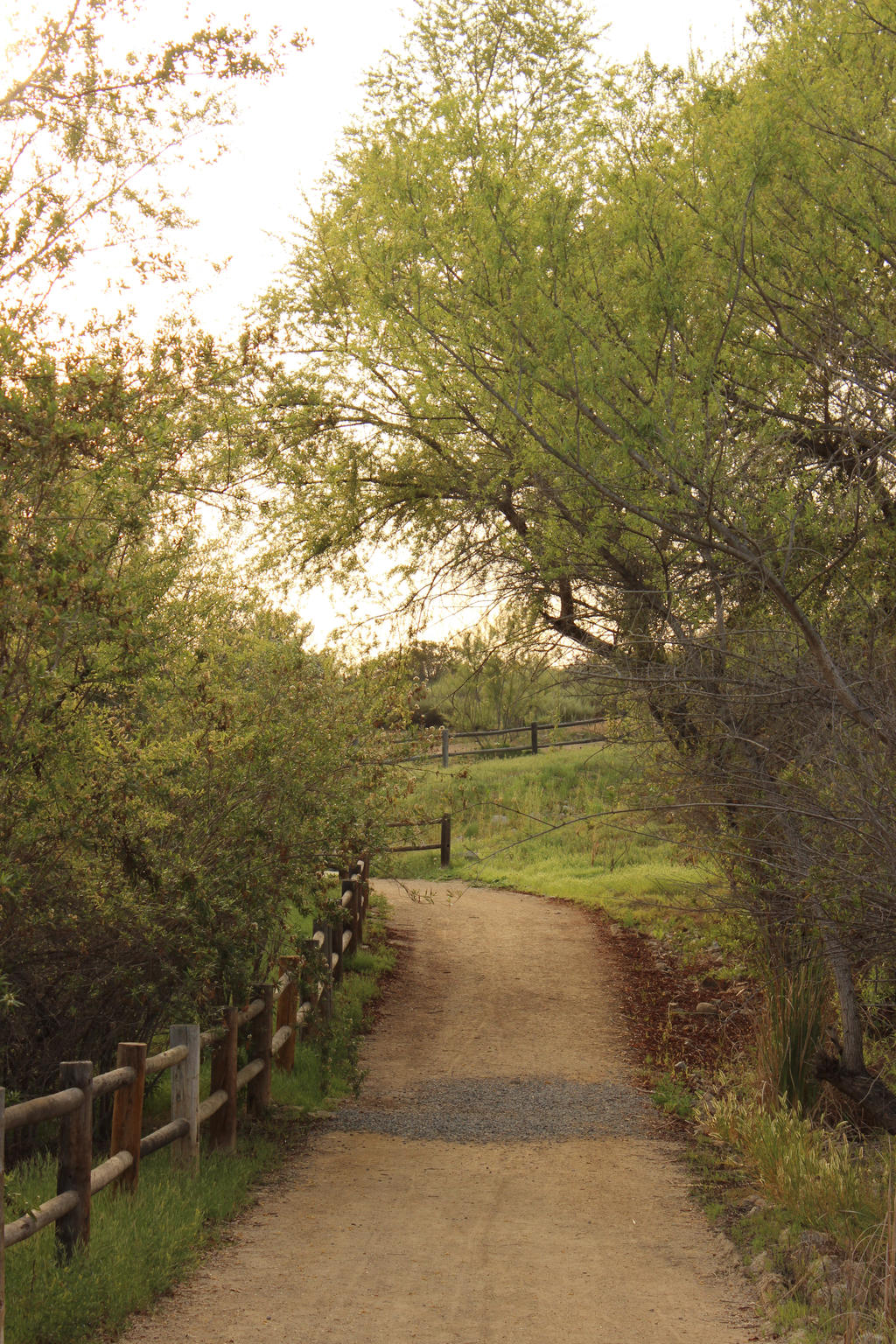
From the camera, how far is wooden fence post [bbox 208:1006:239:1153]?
777 cm

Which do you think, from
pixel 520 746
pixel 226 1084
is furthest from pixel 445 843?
pixel 226 1084

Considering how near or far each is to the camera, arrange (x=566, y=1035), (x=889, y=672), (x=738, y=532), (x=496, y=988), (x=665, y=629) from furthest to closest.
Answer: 1. (x=496, y=988)
2. (x=566, y=1035)
3. (x=665, y=629)
4. (x=889, y=672)
5. (x=738, y=532)

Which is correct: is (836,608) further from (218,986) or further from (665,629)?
(218,986)

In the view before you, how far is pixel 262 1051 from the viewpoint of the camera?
8766 millimetres

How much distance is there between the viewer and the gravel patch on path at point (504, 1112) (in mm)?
9047

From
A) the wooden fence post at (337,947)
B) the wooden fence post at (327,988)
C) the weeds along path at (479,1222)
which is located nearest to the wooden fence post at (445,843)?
the wooden fence post at (337,947)

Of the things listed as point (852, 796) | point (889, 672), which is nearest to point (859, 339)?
point (889, 672)

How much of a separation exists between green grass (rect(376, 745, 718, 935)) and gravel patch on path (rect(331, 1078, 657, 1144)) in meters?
4.32

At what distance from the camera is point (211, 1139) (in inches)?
308

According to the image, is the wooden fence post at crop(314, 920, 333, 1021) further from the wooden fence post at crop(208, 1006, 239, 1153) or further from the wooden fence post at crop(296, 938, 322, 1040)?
the wooden fence post at crop(208, 1006, 239, 1153)

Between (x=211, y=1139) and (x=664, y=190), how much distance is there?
22.3 ft

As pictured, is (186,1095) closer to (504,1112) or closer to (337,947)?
(504,1112)

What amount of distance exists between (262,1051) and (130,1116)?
2.62 m

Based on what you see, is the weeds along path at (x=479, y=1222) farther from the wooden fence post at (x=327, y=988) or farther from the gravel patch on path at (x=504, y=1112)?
the wooden fence post at (x=327, y=988)
